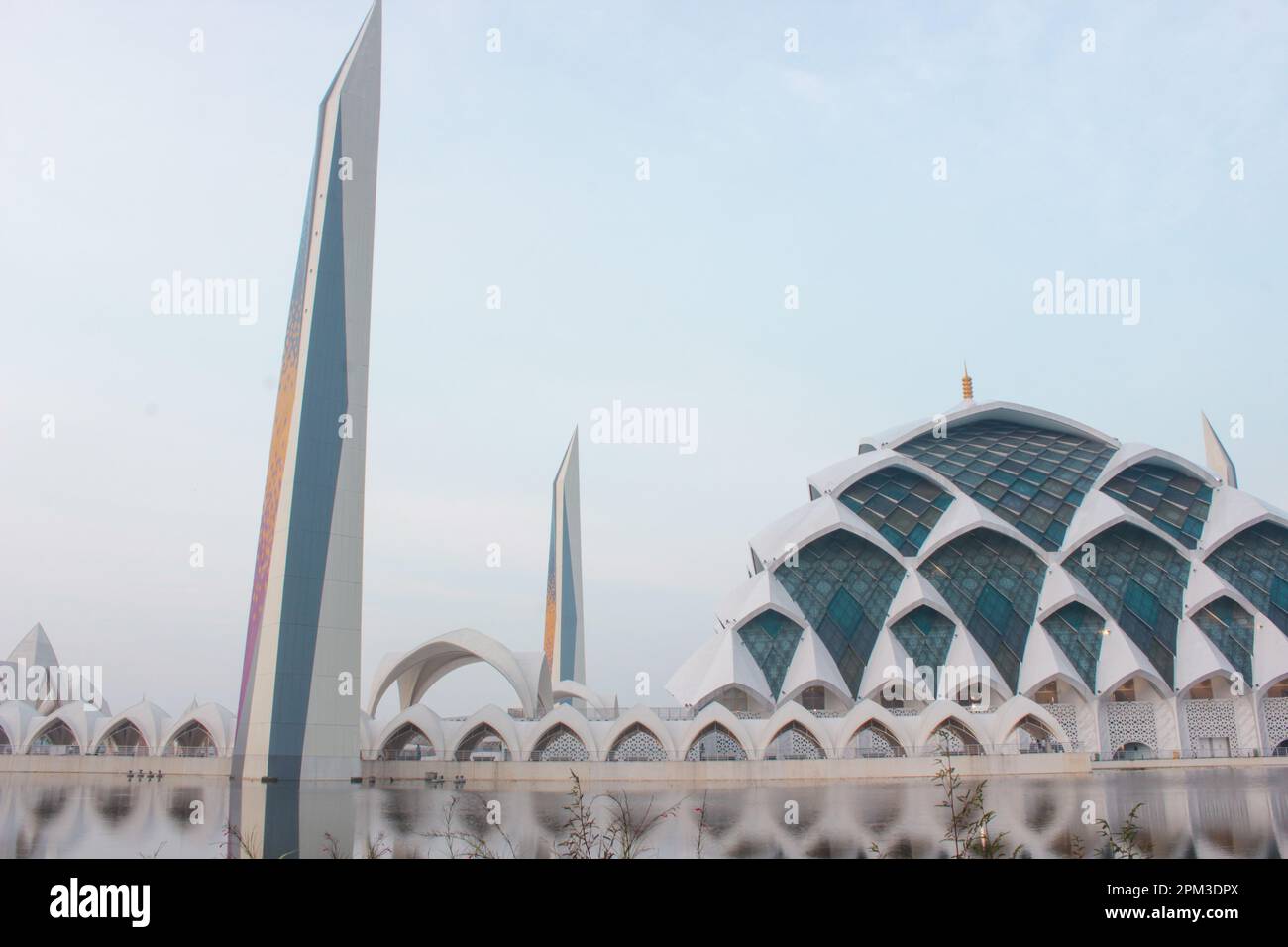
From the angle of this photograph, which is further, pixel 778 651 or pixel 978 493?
pixel 978 493

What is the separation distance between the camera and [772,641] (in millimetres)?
43062

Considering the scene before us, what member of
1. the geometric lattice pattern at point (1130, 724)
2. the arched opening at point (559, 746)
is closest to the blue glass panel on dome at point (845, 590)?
the geometric lattice pattern at point (1130, 724)

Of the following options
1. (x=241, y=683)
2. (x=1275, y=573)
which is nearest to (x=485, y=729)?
(x=241, y=683)

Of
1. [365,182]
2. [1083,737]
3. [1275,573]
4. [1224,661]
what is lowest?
[1083,737]

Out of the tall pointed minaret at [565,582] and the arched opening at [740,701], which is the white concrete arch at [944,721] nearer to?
the arched opening at [740,701]

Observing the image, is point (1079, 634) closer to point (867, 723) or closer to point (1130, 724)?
point (1130, 724)

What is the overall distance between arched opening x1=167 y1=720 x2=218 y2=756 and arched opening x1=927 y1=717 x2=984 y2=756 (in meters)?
22.0

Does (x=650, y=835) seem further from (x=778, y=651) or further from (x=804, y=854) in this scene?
(x=778, y=651)

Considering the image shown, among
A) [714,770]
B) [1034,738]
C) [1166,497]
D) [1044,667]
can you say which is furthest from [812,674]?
[1166,497]

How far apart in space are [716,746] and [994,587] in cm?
1687

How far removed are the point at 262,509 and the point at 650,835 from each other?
62.5ft

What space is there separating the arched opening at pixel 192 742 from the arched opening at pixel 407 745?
219 inches

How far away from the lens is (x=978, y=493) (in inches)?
1917

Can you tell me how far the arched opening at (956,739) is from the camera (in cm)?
3309
